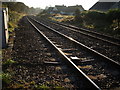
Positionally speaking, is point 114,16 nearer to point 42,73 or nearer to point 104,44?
point 104,44

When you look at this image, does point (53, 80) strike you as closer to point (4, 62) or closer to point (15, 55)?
point (4, 62)

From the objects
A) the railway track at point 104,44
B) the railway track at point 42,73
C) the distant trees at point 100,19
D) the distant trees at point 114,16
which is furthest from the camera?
the distant trees at point 100,19

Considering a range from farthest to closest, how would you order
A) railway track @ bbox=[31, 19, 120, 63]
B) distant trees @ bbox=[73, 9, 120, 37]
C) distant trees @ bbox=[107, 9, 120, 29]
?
distant trees @ bbox=[73, 9, 120, 37] < distant trees @ bbox=[107, 9, 120, 29] < railway track @ bbox=[31, 19, 120, 63]

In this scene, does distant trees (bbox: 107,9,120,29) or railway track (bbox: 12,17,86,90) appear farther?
distant trees (bbox: 107,9,120,29)

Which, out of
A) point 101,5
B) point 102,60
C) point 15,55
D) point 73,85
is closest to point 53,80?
point 73,85

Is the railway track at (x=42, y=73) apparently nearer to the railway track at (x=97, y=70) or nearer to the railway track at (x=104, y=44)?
the railway track at (x=97, y=70)

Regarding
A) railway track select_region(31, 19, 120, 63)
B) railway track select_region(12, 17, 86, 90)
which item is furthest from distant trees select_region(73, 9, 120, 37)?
railway track select_region(12, 17, 86, 90)

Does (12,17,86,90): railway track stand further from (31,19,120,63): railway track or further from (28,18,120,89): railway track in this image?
(31,19,120,63): railway track

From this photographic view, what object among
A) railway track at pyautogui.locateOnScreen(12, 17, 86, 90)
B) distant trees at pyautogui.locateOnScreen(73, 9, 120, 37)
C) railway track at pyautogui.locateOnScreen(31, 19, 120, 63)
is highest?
distant trees at pyautogui.locateOnScreen(73, 9, 120, 37)

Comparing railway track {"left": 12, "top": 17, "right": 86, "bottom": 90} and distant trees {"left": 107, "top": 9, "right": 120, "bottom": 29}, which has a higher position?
distant trees {"left": 107, "top": 9, "right": 120, "bottom": 29}

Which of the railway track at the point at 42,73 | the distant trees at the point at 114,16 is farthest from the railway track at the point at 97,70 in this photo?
the distant trees at the point at 114,16

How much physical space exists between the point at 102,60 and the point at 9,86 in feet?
11.6

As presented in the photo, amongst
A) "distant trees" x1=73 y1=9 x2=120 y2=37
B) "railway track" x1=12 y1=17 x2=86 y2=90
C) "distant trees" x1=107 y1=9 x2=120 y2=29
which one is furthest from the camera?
"distant trees" x1=73 y1=9 x2=120 y2=37

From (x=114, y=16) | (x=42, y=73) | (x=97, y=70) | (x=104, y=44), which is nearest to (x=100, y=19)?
(x=114, y=16)
